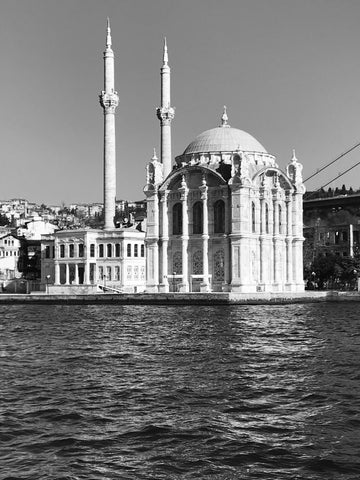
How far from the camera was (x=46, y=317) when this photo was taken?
47344 mm

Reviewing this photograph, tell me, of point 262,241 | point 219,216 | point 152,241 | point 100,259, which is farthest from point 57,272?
point 262,241

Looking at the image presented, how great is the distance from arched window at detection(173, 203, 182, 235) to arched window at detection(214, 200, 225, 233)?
3.77 meters

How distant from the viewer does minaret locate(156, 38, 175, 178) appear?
263 feet

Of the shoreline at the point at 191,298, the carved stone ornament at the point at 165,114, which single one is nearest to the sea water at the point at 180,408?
the shoreline at the point at 191,298

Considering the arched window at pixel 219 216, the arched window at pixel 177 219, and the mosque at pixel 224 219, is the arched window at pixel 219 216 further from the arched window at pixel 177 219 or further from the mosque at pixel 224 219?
the arched window at pixel 177 219

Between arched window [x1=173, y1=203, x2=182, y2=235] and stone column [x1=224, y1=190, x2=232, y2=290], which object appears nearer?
stone column [x1=224, y1=190, x2=232, y2=290]

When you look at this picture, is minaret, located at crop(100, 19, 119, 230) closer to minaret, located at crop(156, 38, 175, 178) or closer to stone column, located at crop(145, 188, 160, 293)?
minaret, located at crop(156, 38, 175, 178)

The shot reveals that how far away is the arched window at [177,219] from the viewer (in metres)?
70.9

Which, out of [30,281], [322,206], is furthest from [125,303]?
[322,206]

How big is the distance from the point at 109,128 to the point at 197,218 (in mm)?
13702

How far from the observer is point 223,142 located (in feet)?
240

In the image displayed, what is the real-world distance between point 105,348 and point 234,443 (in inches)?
565

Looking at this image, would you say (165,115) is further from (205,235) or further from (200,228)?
(205,235)

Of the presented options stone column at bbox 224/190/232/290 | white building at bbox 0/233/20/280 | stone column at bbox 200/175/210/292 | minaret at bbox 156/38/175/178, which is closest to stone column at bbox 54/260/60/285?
minaret at bbox 156/38/175/178
